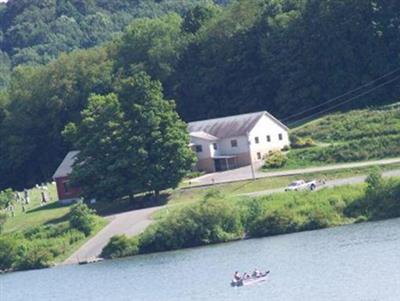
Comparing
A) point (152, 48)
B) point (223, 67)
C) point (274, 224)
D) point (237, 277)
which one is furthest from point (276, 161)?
point (237, 277)

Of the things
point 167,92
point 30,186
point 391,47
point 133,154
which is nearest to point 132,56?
point 167,92

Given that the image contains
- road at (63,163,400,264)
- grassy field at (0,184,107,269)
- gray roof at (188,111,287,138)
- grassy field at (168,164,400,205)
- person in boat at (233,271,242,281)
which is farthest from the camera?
gray roof at (188,111,287,138)

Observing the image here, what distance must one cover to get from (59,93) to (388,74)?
97.3 feet

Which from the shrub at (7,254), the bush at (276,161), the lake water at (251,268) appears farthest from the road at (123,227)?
the bush at (276,161)

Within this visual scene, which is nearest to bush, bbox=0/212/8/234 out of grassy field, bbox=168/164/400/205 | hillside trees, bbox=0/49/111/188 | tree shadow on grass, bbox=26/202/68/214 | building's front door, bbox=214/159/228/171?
tree shadow on grass, bbox=26/202/68/214

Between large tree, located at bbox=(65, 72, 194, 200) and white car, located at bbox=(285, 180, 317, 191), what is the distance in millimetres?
7785

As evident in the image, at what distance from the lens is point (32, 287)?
6888 centimetres

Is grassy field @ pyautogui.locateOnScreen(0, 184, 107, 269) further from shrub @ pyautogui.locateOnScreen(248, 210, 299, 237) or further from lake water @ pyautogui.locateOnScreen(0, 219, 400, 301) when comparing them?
shrub @ pyautogui.locateOnScreen(248, 210, 299, 237)

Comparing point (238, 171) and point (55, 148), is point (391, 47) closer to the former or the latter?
point (238, 171)

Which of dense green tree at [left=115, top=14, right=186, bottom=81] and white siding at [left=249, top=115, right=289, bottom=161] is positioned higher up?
dense green tree at [left=115, top=14, right=186, bottom=81]

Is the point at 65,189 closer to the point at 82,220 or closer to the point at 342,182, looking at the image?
the point at 82,220

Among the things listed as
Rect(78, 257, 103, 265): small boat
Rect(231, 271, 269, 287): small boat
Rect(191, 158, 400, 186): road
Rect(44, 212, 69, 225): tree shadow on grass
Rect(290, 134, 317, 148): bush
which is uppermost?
Rect(290, 134, 317, 148): bush

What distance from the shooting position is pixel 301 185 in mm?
78062

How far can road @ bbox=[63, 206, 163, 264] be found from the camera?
76062mm
